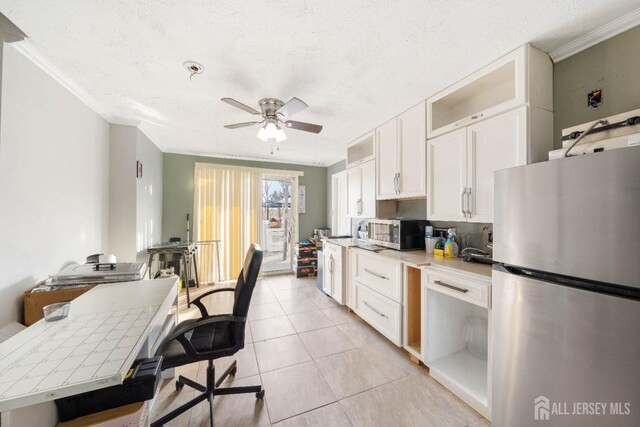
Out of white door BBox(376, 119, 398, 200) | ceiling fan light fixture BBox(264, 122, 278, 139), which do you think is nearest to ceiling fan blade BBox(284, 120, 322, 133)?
ceiling fan light fixture BBox(264, 122, 278, 139)

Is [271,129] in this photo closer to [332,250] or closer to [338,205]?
[332,250]

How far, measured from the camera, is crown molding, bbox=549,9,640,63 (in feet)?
4.05

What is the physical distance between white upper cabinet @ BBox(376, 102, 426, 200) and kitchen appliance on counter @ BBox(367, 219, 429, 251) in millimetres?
303

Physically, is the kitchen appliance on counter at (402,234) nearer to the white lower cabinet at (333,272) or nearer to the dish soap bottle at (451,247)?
the dish soap bottle at (451,247)

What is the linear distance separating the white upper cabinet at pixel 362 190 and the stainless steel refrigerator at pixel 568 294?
1.68 metres

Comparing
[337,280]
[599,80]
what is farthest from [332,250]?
[599,80]

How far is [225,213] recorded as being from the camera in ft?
13.8

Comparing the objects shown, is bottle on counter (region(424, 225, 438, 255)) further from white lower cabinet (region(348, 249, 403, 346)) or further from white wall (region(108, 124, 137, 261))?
white wall (region(108, 124, 137, 261))

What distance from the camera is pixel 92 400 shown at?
931 mm

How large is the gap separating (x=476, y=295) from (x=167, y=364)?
1.91m

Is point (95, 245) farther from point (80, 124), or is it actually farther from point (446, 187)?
point (446, 187)

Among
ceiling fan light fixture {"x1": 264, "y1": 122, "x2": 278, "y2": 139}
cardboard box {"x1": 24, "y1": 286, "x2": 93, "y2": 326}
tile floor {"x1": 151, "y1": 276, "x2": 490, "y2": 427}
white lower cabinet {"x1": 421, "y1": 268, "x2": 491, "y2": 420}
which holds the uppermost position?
ceiling fan light fixture {"x1": 264, "y1": 122, "x2": 278, "y2": 139}

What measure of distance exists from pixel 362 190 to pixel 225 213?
2630mm

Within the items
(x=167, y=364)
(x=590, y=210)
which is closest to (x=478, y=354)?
(x=590, y=210)
